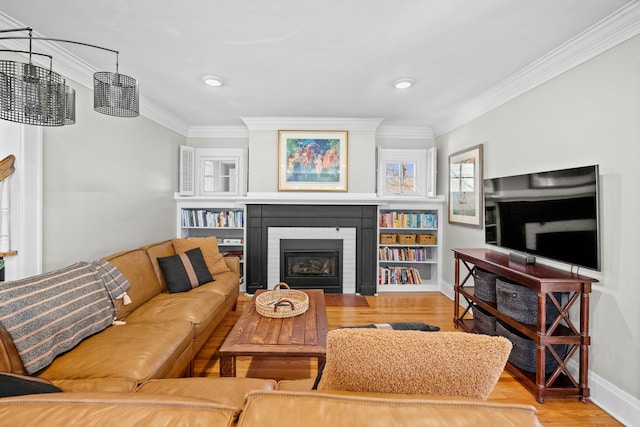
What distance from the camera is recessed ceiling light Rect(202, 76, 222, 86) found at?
2.80 metres

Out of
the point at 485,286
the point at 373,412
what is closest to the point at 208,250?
the point at 485,286

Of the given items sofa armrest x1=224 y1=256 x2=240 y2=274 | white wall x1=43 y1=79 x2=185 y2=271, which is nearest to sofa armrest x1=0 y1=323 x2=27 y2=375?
white wall x1=43 y1=79 x2=185 y2=271

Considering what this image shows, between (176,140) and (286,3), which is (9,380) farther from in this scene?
(176,140)

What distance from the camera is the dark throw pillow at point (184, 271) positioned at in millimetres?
2934

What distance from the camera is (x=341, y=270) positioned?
4.37m

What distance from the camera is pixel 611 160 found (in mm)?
1933

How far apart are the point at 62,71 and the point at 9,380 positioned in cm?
235

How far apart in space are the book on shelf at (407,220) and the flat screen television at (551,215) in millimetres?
1567

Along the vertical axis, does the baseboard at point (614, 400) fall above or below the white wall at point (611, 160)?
below

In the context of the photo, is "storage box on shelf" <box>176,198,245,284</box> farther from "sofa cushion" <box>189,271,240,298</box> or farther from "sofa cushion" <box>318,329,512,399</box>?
"sofa cushion" <box>318,329,512,399</box>

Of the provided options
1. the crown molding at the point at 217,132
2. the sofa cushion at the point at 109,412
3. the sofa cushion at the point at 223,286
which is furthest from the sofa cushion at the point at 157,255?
the sofa cushion at the point at 109,412

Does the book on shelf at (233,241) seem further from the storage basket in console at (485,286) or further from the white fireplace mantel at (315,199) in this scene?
the storage basket in console at (485,286)

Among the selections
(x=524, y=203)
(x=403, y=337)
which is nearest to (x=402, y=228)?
(x=524, y=203)

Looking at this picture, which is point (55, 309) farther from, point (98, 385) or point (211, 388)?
point (211, 388)
